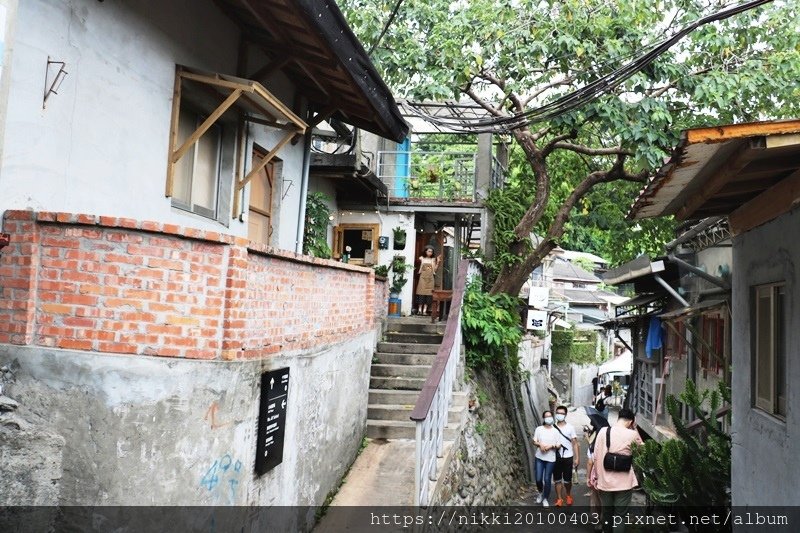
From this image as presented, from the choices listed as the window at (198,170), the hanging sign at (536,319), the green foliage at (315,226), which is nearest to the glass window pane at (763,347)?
the window at (198,170)

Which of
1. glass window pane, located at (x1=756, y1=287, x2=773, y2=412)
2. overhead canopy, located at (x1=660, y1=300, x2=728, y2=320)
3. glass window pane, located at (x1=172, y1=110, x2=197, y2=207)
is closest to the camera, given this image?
glass window pane, located at (x1=756, y1=287, x2=773, y2=412)

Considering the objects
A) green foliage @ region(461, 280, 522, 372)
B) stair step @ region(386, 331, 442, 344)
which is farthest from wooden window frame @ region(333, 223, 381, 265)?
stair step @ region(386, 331, 442, 344)

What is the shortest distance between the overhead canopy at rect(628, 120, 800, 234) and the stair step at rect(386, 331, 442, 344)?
5.92m

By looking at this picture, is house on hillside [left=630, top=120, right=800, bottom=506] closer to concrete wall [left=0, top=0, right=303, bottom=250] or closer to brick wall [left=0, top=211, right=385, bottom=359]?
brick wall [left=0, top=211, right=385, bottom=359]

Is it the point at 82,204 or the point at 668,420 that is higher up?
the point at 82,204

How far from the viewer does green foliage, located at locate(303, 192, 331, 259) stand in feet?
38.9

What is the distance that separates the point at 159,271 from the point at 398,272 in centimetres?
1108

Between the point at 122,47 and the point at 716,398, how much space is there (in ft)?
24.7

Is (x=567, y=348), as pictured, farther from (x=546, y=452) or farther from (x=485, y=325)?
(x=546, y=452)

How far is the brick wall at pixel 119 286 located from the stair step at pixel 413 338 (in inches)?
276

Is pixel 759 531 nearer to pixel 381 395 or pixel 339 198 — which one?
pixel 381 395

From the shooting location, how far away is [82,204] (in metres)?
5.21

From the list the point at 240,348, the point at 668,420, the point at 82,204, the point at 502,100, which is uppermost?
the point at 502,100

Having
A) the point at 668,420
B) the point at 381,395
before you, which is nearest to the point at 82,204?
the point at 381,395
